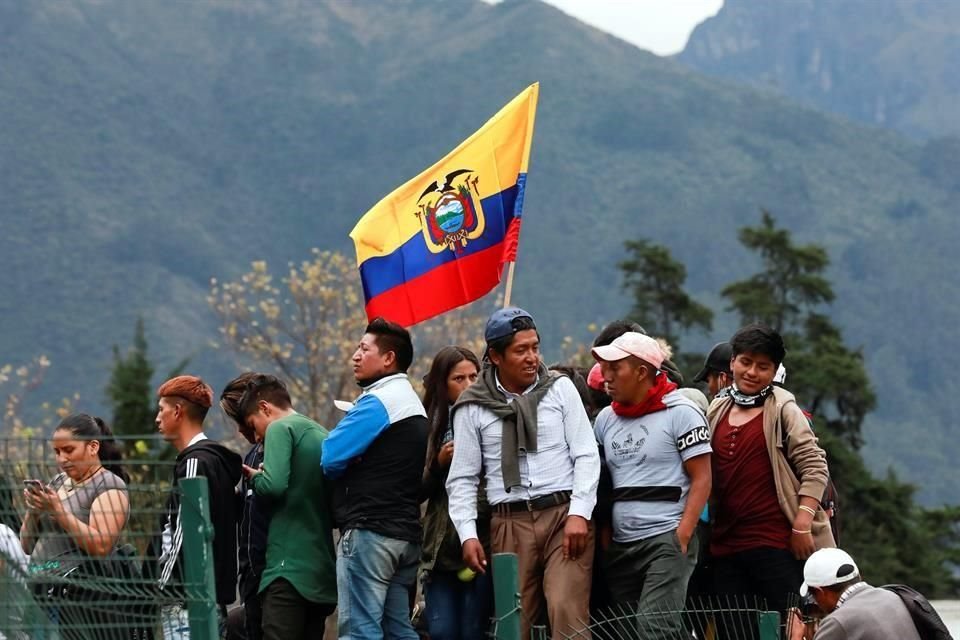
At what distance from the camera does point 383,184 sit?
17888 centimetres

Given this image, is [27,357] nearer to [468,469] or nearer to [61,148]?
[61,148]

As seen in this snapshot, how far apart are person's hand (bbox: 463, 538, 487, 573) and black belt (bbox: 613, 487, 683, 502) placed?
26.5 inches

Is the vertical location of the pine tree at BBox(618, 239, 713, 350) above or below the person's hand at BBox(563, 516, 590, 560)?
above

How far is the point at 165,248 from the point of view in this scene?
151 meters

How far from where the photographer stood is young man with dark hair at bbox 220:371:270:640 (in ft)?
25.6

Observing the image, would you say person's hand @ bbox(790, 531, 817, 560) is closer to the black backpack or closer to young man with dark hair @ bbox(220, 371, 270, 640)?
the black backpack

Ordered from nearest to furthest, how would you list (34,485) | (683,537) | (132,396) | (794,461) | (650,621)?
(34,485), (650,621), (683,537), (794,461), (132,396)

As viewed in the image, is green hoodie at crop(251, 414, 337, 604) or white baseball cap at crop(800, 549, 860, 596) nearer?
white baseball cap at crop(800, 549, 860, 596)

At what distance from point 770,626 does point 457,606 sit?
5.04ft

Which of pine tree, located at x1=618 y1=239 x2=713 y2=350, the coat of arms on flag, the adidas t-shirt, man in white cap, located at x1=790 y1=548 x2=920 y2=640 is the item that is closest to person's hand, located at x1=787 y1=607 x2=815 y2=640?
man in white cap, located at x1=790 y1=548 x2=920 y2=640

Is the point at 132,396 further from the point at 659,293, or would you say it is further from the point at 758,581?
the point at 758,581

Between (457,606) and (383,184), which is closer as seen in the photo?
(457,606)

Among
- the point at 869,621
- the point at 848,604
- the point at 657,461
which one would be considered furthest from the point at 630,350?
the point at 869,621

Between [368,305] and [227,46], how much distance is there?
193 m
